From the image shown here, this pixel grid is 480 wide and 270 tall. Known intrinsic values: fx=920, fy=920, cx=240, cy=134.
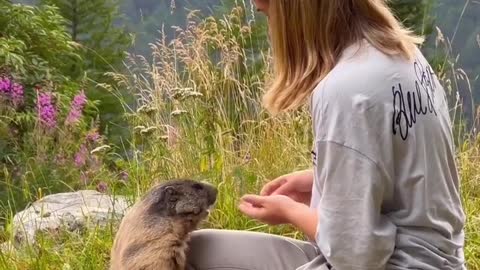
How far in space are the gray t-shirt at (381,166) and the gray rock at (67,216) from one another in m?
2.37

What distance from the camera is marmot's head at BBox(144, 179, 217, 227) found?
3291 mm

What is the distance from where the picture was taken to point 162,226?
3.22 metres

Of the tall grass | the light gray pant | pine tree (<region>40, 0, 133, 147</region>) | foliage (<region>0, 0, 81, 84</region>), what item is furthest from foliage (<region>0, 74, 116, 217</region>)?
pine tree (<region>40, 0, 133, 147</region>)

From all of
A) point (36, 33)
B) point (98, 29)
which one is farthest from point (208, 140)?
point (98, 29)

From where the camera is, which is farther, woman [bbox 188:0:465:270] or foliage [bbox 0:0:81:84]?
foliage [bbox 0:0:81:84]

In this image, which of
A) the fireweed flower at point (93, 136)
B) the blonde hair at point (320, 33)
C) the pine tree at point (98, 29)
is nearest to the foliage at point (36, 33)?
the fireweed flower at point (93, 136)

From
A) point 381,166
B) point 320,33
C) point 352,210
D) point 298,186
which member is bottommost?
point 298,186

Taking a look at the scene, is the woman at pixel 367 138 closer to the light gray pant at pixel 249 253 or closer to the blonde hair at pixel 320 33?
the blonde hair at pixel 320 33

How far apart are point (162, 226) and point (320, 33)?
39.1 inches

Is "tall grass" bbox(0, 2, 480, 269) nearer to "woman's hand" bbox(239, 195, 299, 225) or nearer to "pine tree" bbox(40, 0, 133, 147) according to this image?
"woman's hand" bbox(239, 195, 299, 225)

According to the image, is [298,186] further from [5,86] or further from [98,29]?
[98,29]

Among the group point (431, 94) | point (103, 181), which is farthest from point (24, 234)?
point (431, 94)

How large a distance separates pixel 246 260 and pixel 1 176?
5143mm

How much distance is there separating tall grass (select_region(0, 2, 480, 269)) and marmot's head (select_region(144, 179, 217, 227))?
3.68 feet
